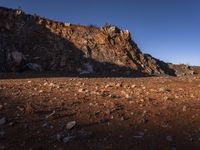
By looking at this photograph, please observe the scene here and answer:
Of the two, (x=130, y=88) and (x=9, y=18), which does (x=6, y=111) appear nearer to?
(x=130, y=88)

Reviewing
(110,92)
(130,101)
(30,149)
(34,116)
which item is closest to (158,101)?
(130,101)

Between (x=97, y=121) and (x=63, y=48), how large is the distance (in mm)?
21329

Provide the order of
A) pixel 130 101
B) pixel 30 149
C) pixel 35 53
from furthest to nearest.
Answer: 1. pixel 35 53
2. pixel 130 101
3. pixel 30 149

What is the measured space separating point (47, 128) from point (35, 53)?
2036 centimetres

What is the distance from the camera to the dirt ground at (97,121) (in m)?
7.27

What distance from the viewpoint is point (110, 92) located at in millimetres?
11531

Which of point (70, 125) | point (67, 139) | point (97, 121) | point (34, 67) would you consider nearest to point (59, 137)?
point (67, 139)

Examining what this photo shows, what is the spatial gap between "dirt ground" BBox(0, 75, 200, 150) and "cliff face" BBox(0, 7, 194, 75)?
15.6m

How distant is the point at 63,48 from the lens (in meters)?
29.2

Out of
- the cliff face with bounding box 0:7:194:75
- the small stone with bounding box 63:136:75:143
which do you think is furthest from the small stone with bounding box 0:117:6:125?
the cliff face with bounding box 0:7:194:75

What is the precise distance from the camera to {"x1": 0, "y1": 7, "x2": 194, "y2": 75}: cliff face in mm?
26797

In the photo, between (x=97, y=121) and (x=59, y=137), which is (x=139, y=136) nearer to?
(x=97, y=121)

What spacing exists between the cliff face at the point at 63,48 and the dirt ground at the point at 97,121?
615 inches

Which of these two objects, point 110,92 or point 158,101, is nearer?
point 158,101
